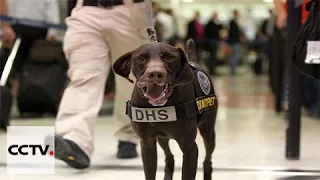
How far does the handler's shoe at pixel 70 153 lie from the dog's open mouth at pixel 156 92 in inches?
40.6

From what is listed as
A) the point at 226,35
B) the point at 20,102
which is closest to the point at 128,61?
the point at 20,102

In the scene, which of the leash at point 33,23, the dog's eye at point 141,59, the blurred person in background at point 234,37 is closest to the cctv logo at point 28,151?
the dog's eye at point 141,59

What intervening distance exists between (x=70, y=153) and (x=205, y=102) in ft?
2.90

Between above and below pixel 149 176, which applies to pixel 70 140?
below

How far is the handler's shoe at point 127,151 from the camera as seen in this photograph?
2.99m

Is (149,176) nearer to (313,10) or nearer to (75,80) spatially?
(75,80)

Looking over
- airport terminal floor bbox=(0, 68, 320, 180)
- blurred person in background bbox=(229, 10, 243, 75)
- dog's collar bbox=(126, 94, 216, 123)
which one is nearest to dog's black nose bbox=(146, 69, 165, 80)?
dog's collar bbox=(126, 94, 216, 123)

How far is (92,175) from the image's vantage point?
8.51ft

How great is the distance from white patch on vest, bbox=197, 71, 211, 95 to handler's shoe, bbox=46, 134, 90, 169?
2.79 feet

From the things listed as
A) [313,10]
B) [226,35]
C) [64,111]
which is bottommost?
[226,35]

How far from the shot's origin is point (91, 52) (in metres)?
2.77

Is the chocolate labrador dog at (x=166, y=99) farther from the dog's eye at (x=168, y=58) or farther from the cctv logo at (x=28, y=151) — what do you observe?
the cctv logo at (x=28, y=151)

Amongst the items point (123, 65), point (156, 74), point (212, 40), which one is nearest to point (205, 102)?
point (123, 65)

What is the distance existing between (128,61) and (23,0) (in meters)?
2.83
